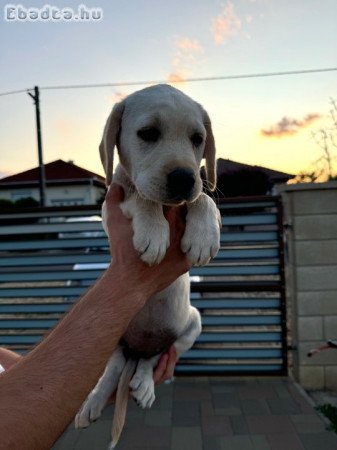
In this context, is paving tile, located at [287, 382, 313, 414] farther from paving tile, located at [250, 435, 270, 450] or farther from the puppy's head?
the puppy's head

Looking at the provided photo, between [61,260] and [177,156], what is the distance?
4789 millimetres

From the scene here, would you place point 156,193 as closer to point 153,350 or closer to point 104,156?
point 104,156

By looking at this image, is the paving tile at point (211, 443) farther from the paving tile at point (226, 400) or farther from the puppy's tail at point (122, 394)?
the puppy's tail at point (122, 394)

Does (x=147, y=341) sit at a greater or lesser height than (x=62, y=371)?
lesser

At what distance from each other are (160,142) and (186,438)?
11.6 feet

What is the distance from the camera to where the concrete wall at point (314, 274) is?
219 inches

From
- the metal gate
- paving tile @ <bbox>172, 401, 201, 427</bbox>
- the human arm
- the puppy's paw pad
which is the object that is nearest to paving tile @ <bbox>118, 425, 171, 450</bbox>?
paving tile @ <bbox>172, 401, 201, 427</bbox>

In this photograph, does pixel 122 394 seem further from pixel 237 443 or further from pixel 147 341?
pixel 237 443

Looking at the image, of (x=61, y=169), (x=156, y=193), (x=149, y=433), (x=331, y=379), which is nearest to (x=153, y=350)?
(x=156, y=193)

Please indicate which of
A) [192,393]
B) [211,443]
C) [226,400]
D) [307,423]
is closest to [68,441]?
[211,443]

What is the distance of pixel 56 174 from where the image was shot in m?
36.8

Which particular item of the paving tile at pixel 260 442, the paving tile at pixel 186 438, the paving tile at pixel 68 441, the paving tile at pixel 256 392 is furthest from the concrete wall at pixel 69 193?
the paving tile at pixel 260 442

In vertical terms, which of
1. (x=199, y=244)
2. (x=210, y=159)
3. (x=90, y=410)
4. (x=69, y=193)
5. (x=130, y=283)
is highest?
(x=69, y=193)

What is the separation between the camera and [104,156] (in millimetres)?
2252
